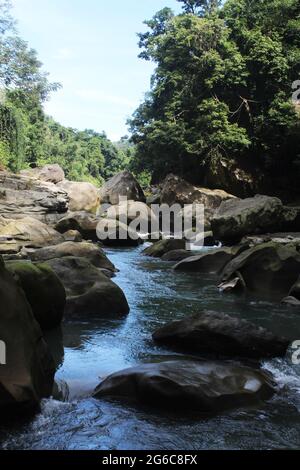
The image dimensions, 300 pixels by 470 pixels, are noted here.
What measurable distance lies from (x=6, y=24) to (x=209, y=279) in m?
22.1

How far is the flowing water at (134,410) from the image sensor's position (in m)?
3.44

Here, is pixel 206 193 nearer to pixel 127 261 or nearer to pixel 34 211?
pixel 34 211

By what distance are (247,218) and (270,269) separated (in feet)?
22.6

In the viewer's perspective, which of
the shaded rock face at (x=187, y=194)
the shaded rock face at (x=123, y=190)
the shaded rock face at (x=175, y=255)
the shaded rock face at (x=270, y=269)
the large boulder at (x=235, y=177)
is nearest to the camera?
the shaded rock face at (x=270, y=269)

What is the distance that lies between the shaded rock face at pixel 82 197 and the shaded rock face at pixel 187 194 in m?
3.91

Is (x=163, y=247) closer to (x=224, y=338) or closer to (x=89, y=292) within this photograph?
(x=89, y=292)

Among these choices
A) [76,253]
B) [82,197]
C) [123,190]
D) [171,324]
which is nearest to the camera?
[171,324]

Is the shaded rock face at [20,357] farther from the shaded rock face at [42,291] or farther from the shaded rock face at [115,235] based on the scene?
the shaded rock face at [115,235]

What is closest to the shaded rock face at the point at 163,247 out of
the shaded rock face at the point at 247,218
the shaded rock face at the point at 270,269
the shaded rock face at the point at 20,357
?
the shaded rock face at the point at 247,218

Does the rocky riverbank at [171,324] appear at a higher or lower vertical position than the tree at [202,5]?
lower

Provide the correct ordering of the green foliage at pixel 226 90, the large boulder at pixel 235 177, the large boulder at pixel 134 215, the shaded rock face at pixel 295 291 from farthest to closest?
the large boulder at pixel 235 177 → the green foliage at pixel 226 90 → the large boulder at pixel 134 215 → the shaded rock face at pixel 295 291

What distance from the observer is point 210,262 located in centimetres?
1164

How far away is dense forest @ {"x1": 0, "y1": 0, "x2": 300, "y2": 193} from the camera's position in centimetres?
2336

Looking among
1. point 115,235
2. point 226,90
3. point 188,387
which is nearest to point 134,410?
point 188,387
